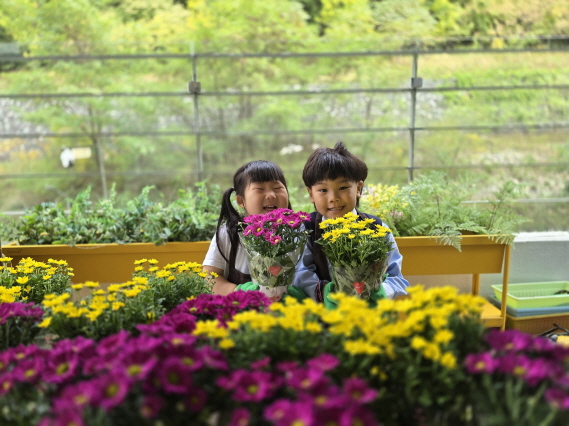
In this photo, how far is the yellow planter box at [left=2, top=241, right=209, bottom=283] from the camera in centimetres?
239

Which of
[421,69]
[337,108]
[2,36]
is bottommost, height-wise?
[337,108]

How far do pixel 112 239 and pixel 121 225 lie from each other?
0.10 metres

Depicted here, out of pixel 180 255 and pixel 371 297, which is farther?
pixel 180 255

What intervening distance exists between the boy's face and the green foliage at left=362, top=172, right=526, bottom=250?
779 mm

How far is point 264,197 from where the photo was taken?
1732 millimetres

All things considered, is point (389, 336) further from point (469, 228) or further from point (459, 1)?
point (459, 1)

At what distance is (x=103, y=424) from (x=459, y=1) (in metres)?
8.71

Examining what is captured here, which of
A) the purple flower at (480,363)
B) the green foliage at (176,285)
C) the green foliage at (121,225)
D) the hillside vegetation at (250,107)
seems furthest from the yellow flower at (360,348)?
the hillside vegetation at (250,107)

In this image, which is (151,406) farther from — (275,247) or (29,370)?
(275,247)

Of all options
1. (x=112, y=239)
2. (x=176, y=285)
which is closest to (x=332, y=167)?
(x=176, y=285)

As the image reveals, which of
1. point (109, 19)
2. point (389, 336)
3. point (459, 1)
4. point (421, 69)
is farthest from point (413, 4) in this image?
point (389, 336)

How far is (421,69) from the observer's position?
6.82 meters

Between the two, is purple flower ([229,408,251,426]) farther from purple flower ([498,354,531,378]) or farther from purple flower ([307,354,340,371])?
purple flower ([498,354,531,378])

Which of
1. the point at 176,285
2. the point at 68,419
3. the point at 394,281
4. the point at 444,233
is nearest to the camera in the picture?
the point at 68,419
